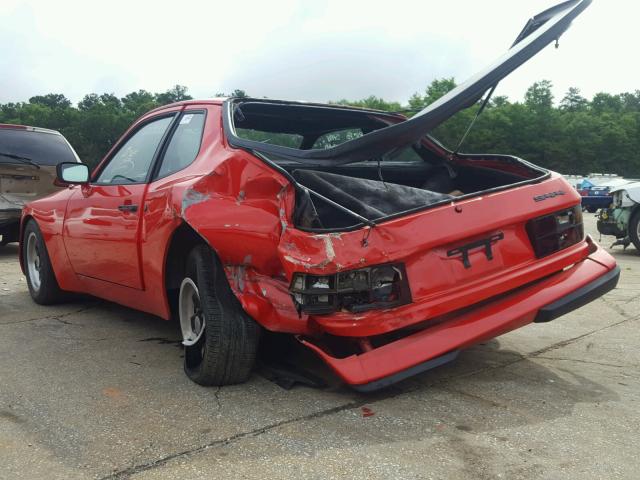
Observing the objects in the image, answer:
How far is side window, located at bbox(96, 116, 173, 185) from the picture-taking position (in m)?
4.14

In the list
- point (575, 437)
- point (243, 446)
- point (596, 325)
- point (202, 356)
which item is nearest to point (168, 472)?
point (243, 446)

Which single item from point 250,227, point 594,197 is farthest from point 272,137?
point 594,197

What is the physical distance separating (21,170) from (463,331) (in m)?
7.97

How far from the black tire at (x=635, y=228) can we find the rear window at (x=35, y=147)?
8.49 m

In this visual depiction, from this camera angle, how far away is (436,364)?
2789 millimetres

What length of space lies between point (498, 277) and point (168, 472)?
1.73 m

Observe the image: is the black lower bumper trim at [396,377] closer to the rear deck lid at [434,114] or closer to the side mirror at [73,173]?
the rear deck lid at [434,114]

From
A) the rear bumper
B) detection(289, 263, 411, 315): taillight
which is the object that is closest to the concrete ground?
the rear bumper

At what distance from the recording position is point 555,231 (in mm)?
3246

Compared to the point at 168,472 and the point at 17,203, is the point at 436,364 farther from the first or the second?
the point at 17,203

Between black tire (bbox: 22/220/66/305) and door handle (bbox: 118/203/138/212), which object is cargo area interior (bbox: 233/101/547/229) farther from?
black tire (bbox: 22/220/66/305)

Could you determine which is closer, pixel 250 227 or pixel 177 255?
pixel 250 227

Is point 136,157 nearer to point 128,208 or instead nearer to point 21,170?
point 128,208

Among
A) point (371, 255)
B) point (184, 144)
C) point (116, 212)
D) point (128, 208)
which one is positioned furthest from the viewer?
point (116, 212)
